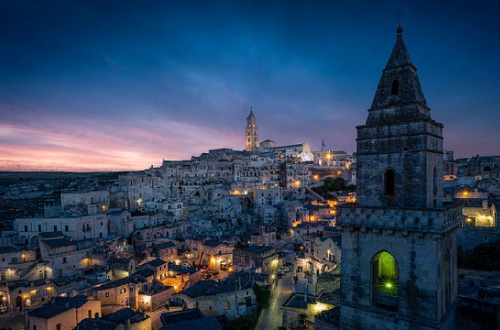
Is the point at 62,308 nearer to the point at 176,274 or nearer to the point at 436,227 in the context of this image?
the point at 176,274

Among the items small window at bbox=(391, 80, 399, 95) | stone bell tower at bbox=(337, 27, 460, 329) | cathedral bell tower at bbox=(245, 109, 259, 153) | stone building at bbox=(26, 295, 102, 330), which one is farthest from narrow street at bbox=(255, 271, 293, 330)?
cathedral bell tower at bbox=(245, 109, 259, 153)

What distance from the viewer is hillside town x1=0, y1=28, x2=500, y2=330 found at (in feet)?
30.8

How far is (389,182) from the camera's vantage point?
9953 mm

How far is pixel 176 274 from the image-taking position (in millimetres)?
32250

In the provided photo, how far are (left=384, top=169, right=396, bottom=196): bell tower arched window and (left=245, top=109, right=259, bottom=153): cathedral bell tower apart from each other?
352ft

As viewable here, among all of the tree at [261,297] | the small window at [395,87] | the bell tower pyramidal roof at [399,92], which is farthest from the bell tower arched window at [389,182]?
the tree at [261,297]

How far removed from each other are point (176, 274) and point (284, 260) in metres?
13.6

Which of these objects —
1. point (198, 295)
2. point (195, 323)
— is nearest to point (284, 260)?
point (198, 295)

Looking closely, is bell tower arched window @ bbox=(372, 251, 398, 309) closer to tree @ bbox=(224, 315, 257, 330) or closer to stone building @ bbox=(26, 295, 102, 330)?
tree @ bbox=(224, 315, 257, 330)

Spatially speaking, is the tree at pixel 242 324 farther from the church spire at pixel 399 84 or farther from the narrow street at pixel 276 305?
the church spire at pixel 399 84

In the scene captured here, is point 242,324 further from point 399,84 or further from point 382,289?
point 399,84

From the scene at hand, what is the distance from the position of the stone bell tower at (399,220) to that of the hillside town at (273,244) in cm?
4

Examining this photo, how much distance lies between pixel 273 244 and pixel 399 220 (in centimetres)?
3589

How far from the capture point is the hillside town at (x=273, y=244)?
9.38 m
